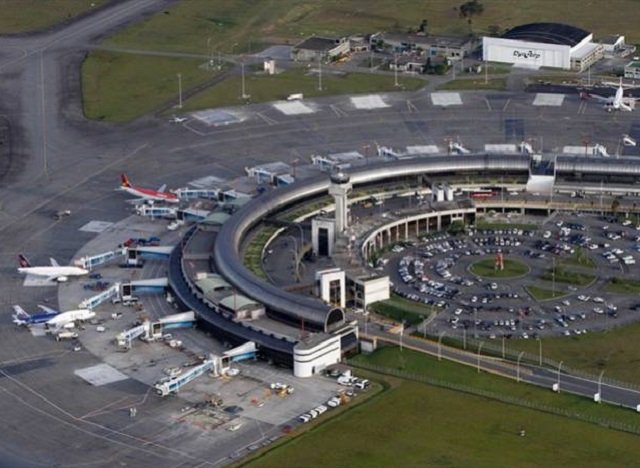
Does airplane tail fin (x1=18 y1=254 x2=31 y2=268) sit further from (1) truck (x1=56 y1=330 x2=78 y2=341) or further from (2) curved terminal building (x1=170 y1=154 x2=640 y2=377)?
(1) truck (x1=56 y1=330 x2=78 y2=341)

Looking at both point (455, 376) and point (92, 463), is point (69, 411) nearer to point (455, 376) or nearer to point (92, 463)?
point (92, 463)

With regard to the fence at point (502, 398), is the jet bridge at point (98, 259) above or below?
above

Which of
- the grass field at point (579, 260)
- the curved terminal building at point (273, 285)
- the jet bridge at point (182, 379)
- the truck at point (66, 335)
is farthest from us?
the grass field at point (579, 260)

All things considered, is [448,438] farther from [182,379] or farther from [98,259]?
[98,259]

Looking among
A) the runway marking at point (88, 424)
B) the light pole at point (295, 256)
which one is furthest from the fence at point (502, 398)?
the runway marking at point (88, 424)

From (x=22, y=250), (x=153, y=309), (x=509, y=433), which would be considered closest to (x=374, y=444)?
(x=509, y=433)

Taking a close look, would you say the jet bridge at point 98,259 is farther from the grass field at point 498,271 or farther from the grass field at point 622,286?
the grass field at point 622,286
